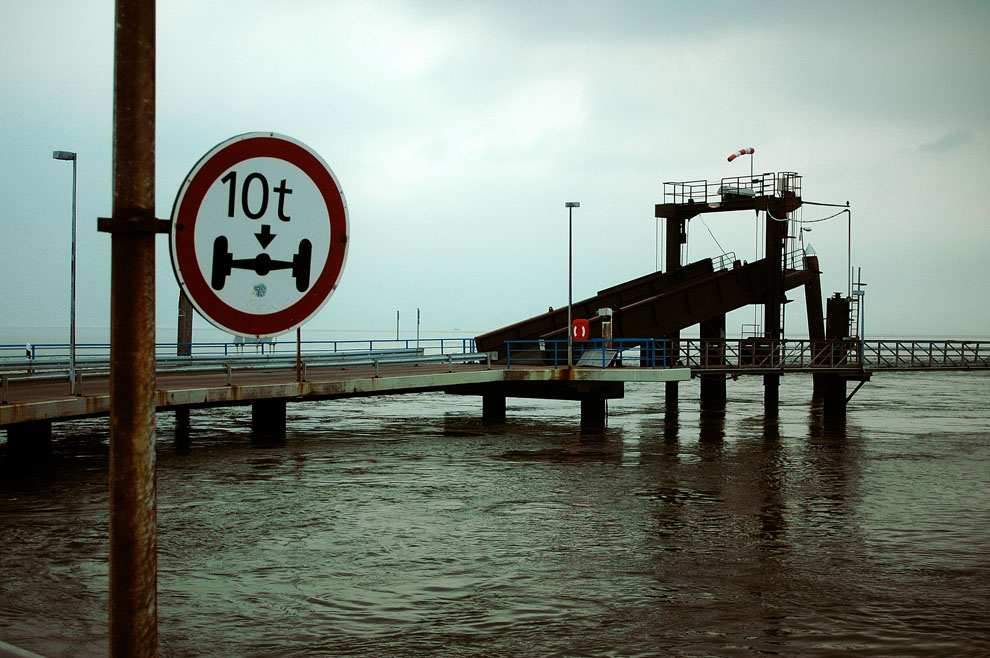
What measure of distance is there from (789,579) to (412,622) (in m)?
5.46

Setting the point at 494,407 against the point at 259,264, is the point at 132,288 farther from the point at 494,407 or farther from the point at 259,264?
the point at 494,407

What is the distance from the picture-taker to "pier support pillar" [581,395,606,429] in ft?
109

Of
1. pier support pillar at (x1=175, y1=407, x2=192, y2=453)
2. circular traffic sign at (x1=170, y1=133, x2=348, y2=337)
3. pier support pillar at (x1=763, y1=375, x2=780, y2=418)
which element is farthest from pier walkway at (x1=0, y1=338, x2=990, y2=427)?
circular traffic sign at (x1=170, y1=133, x2=348, y2=337)

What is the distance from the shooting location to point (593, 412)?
1318 inches

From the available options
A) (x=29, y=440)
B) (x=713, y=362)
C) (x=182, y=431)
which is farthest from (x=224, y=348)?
(x=713, y=362)

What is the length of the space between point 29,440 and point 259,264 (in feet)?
82.0

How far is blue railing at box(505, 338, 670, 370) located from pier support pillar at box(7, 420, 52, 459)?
14848 mm

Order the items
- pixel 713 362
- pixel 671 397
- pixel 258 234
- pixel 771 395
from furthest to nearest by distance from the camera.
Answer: pixel 713 362
pixel 671 397
pixel 771 395
pixel 258 234

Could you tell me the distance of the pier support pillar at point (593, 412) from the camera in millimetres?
33156

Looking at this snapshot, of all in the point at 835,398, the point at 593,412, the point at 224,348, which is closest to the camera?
the point at 593,412

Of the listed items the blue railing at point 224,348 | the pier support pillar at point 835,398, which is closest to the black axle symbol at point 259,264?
the blue railing at point 224,348

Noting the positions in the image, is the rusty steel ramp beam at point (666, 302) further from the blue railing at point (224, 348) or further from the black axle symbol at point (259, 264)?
the black axle symbol at point (259, 264)

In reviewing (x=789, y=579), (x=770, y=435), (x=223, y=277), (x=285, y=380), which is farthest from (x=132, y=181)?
(x=770, y=435)

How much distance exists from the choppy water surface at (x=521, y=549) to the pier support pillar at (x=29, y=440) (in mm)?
369
